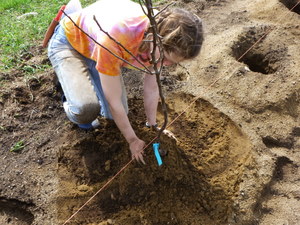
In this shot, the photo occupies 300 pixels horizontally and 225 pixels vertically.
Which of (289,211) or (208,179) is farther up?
(208,179)

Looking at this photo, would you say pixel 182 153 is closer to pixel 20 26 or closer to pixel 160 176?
pixel 160 176

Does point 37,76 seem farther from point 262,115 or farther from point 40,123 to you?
point 262,115

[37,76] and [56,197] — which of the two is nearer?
[56,197]

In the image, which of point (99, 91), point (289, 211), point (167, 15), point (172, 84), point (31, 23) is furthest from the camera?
point (31, 23)

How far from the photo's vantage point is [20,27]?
3887 mm

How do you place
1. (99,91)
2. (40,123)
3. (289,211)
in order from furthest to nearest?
(40,123), (99,91), (289,211)

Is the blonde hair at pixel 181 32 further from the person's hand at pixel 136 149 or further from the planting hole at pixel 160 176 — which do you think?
the planting hole at pixel 160 176

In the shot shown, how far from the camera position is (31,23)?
12.9 ft

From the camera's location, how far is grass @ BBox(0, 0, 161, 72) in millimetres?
3332

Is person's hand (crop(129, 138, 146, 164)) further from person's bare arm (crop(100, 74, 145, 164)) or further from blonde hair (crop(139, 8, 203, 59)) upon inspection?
blonde hair (crop(139, 8, 203, 59))

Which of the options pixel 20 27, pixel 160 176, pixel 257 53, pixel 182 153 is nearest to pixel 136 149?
pixel 160 176

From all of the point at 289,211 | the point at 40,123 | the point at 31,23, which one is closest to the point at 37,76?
the point at 40,123

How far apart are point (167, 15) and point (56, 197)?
57.0 inches

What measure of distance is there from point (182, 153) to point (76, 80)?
0.98 m
